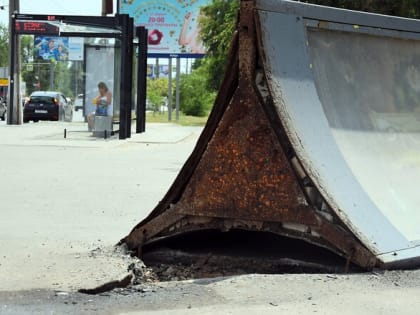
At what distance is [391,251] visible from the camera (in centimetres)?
589

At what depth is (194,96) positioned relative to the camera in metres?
57.6

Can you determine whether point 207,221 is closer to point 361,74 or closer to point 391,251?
point 391,251

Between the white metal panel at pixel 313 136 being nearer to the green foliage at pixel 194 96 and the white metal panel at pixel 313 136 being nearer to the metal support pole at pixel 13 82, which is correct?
A: the metal support pole at pixel 13 82

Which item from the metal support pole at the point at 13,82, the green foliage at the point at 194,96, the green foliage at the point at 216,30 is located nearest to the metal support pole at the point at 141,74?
the metal support pole at the point at 13,82

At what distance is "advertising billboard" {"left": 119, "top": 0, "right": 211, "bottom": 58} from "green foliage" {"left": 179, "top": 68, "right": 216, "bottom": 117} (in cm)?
1438

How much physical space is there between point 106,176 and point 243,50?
7.59 m

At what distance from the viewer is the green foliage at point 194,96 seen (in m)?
57.1

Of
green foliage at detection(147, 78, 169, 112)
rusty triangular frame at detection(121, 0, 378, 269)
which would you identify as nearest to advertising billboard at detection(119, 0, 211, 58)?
green foliage at detection(147, 78, 169, 112)

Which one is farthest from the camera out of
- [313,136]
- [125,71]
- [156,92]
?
[156,92]

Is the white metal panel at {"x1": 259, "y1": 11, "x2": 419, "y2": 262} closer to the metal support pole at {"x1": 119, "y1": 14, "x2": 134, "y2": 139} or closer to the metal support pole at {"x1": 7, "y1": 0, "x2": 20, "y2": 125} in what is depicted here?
the metal support pole at {"x1": 119, "y1": 14, "x2": 134, "y2": 139}

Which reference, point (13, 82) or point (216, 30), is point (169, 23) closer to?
point (216, 30)

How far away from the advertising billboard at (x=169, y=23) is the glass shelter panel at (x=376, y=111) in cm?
3459

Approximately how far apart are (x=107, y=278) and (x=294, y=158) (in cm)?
178

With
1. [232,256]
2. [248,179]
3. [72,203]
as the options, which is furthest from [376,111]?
[72,203]
